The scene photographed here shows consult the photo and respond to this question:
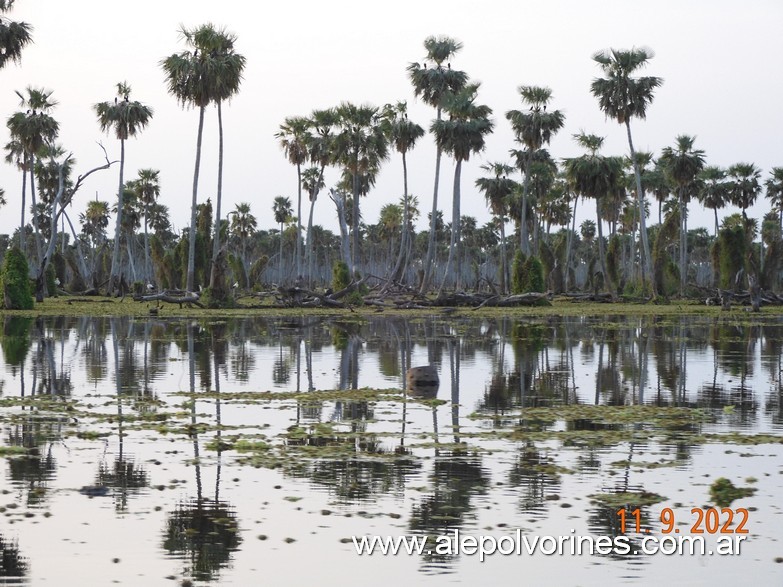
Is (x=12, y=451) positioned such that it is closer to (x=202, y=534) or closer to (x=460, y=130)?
(x=202, y=534)

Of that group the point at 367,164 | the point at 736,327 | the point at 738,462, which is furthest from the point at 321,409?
the point at 367,164

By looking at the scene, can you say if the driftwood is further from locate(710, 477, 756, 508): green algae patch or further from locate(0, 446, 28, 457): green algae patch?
locate(710, 477, 756, 508): green algae patch

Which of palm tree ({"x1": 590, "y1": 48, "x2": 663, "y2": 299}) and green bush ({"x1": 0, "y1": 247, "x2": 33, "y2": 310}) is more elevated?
palm tree ({"x1": 590, "y1": 48, "x2": 663, "y2": 299})

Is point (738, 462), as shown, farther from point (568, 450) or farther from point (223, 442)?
point (223, 442)

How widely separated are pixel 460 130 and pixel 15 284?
104 ft

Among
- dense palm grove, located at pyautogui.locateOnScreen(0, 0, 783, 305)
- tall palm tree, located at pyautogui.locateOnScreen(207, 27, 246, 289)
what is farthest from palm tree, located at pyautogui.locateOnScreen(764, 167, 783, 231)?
tall palm tree, located at pyautogui.locateOnScreen(207, 27, 246, 289)

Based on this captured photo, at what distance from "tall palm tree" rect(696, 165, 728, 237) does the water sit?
67125 mm

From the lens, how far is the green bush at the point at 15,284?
53469 millimetres

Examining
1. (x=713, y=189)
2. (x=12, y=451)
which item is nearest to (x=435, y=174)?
(x=713, y=189)

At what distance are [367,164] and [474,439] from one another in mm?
62651

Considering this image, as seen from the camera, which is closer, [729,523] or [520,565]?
[520,565]

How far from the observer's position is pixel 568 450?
13586 millimetres

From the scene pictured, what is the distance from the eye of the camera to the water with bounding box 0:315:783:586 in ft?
28.5

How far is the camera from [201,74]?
6275cm
